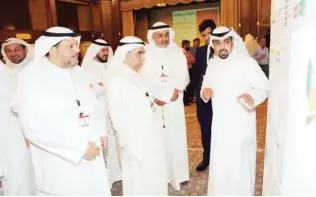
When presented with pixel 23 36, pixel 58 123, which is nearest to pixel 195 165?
pixel 58 123

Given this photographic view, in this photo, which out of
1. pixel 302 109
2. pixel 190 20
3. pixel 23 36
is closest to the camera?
pixel 302 109

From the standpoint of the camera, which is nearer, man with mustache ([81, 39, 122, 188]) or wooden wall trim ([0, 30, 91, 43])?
man with mustache ([81, 39, 122, 188])

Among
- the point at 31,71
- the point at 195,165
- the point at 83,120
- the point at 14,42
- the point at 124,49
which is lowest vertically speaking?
the point at 195,165

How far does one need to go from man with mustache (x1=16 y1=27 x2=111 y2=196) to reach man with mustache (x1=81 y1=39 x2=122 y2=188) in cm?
134

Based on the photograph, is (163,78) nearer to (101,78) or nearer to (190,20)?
(101,78)

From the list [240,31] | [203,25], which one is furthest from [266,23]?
[203,25]

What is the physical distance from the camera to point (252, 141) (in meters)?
2.57

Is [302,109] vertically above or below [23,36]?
below

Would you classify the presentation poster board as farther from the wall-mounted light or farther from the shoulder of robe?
the shoulder of robe

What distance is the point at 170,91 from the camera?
Result: 3.12m

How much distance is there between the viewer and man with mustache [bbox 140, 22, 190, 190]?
3.15 metres

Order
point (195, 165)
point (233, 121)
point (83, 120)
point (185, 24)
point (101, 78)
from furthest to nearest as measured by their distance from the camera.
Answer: point (185, 24), point (195, 165), point (101, 78), point (233, 121), point (83, 120)

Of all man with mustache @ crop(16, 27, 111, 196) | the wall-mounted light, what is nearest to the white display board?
man with mustache @ crop(16, 27, 111, 196)

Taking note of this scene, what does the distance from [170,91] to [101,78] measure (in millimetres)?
984
